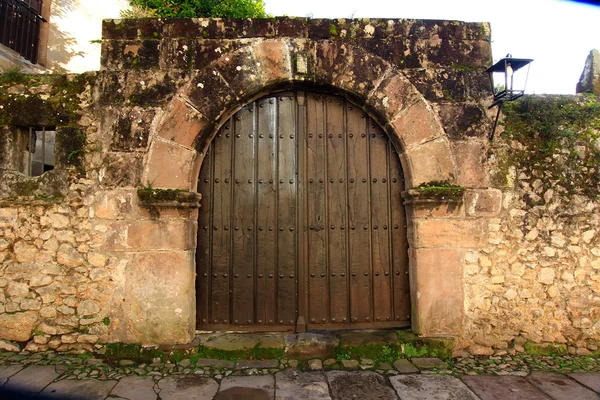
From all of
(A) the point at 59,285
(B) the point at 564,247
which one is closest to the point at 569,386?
(B) the point at 564,247

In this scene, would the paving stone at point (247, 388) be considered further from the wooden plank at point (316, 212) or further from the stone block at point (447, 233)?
the stone block at point (447, 233)

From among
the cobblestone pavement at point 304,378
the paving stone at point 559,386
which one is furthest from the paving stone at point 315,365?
the paving stone at point 559,386

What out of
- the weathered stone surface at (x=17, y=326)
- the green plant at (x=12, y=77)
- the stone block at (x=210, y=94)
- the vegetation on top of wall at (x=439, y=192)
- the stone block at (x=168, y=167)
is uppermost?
the green plant at (x=12, y=77)

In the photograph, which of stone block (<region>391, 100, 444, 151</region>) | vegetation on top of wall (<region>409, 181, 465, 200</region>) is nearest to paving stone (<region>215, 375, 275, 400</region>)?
vegetation on top of wall (<region>409, 181, 465, 200</region>)

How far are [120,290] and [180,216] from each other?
76cm

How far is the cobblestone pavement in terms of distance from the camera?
2412mm

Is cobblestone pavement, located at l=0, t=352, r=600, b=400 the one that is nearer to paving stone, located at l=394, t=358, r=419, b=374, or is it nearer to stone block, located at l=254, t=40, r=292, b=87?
paving stone, located at l=394, t=358, r=419, b=374

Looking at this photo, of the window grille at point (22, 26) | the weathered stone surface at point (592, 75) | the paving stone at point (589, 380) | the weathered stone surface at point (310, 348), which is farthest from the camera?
the window grille at point (22, 26)

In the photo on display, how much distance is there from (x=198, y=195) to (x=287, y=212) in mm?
775

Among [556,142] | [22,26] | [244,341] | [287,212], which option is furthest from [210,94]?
[22,26]

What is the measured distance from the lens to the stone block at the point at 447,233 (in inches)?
122

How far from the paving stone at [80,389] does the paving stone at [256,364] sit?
863mm

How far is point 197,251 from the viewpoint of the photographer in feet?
10.7

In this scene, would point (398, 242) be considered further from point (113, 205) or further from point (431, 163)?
point (113, 205)
